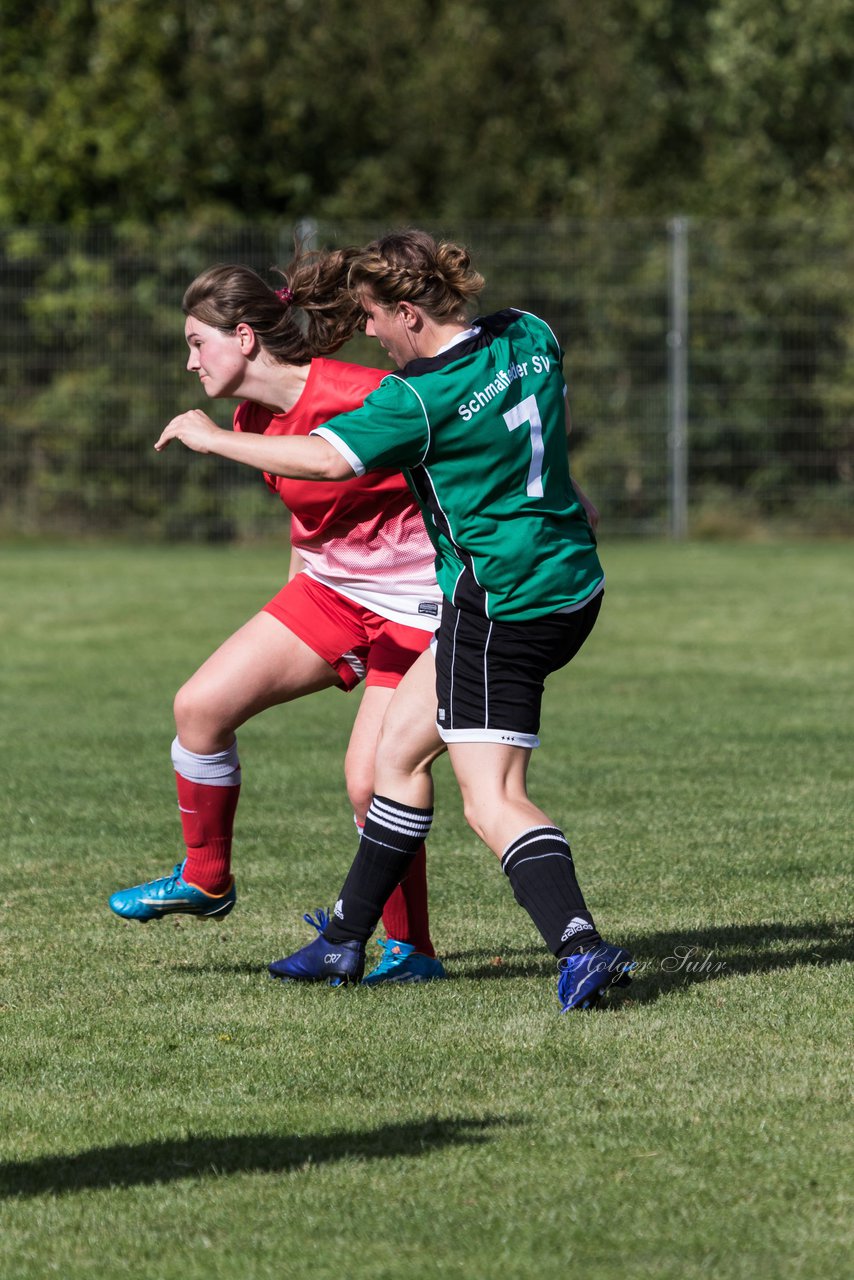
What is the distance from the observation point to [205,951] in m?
5.69

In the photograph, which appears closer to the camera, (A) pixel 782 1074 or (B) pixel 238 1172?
(B) pixel 238 1172

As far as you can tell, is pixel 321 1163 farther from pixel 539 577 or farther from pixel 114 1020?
pixel 539 577

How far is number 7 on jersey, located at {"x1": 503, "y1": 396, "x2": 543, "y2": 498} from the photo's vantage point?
4.71 metres

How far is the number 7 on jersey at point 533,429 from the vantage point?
471 cm

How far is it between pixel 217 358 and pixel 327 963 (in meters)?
1.65

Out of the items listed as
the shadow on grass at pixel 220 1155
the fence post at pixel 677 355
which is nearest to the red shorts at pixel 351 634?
the shadow on grass at pixel 220 1155

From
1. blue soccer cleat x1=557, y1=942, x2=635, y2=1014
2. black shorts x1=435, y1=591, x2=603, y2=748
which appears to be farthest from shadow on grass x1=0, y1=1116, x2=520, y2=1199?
black shorts x1=435, y1=591, x2=603, y2=748

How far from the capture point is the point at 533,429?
476 cm

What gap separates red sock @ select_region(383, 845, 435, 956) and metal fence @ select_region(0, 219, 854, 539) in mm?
14106

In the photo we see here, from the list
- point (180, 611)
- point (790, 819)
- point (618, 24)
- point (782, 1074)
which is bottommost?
point (180, 611)

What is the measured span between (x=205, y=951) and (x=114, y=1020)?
821 mm

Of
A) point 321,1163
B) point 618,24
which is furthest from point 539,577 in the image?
point 618,24

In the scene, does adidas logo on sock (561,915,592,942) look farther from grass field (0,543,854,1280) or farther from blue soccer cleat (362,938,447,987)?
blue soccer cleat (362,938,447,987)

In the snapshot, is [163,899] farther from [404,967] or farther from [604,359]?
[604,359]
